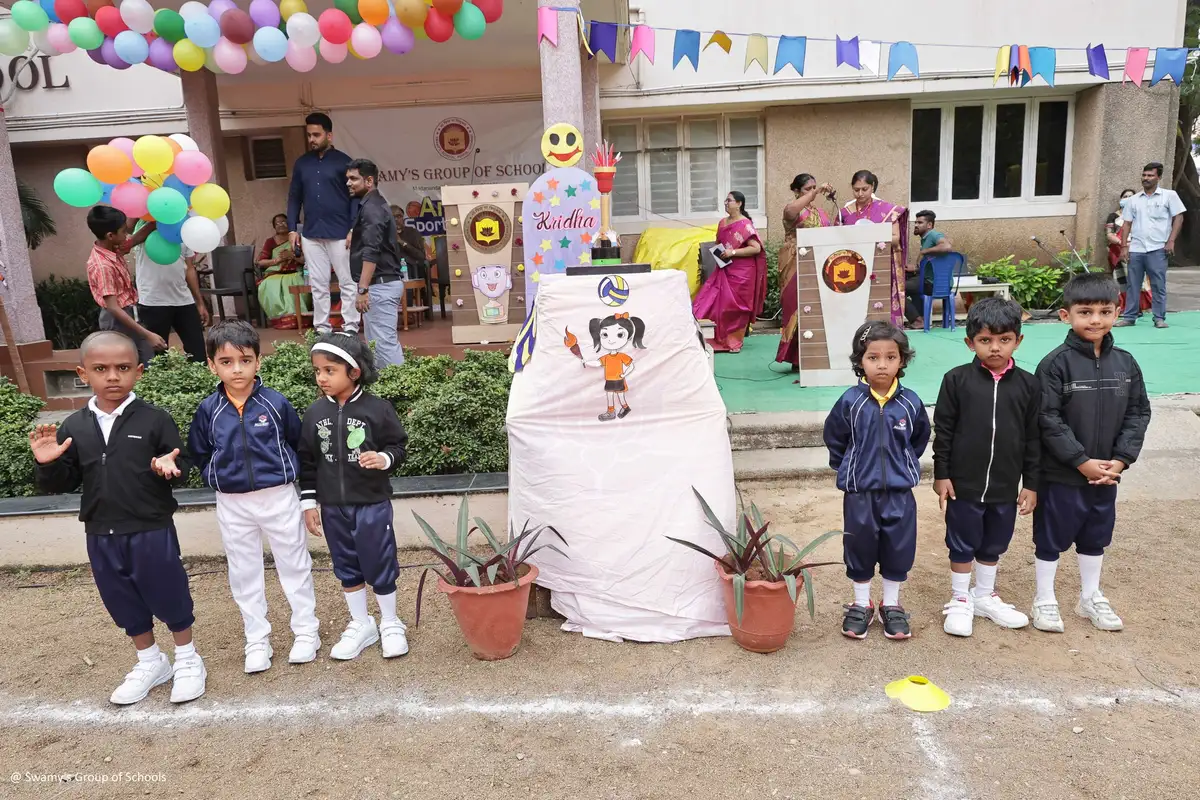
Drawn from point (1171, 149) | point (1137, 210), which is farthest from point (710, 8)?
point (1171, 149)

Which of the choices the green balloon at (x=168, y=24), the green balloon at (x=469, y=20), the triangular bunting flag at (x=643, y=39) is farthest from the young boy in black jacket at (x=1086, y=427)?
the green balloon at (x=168, y=24)

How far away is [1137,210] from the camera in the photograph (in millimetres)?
8195

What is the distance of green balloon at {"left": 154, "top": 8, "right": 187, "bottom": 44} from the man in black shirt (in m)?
1.78

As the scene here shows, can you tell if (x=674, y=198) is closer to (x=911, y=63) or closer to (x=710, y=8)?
(x=710, y=8)

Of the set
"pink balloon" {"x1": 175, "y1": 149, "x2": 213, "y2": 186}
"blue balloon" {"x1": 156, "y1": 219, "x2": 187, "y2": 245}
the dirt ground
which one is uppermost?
"pink balloon" {"x1": 175, "y1": 149, "x2": 213, "y2": 186}

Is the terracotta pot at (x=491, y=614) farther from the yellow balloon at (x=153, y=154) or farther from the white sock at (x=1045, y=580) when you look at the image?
the yellow balloon at (x=153, y=154)

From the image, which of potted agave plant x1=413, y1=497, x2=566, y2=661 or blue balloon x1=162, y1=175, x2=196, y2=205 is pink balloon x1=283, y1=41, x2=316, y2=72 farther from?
potted agave plant x1=413, y1=497, x2=566, y2=661

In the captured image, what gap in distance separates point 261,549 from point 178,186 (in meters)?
3.19

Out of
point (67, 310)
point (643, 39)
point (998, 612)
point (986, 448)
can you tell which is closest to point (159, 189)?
point (643, 39)

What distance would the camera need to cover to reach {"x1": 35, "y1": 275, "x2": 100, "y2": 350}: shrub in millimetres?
10305

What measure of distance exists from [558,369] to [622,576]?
88 centimetres

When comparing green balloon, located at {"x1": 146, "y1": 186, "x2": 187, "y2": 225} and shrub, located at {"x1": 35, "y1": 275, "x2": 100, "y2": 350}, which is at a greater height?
green balloon, located at {"x1": 146, "y1": 186, "x2": 187, "y2": 225}

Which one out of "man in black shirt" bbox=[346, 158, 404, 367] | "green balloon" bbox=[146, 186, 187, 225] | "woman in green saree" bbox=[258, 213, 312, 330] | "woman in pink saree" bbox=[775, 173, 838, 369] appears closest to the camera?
"green balloon" bbox=[146, 186, 187, 225]

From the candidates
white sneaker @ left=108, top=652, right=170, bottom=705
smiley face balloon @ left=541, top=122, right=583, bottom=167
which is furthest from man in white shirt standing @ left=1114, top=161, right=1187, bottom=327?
white sneaker @ left=108, top=652, right=170, bottom=705
